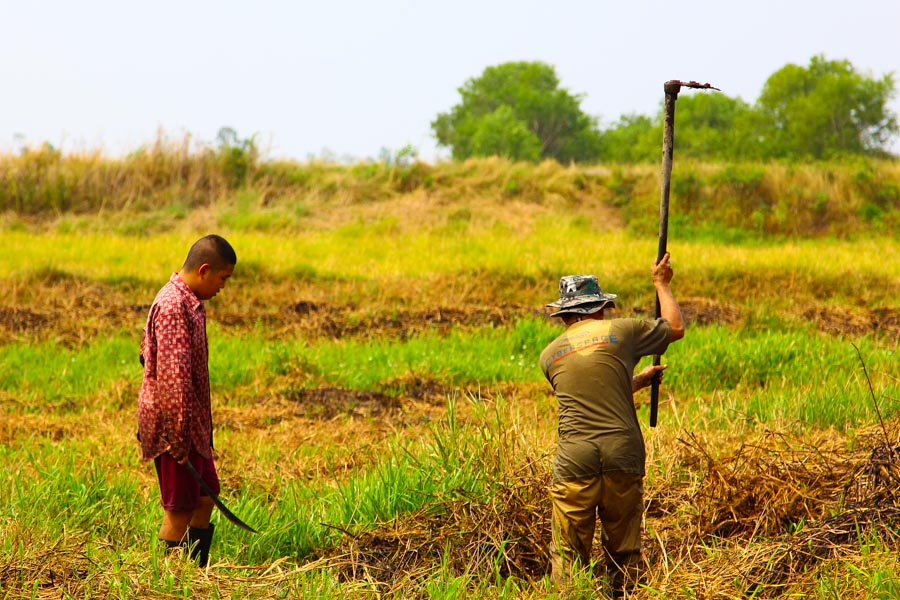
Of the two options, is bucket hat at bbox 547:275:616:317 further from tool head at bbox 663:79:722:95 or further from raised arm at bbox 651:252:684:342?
tool head at bbox 663:79:722:95

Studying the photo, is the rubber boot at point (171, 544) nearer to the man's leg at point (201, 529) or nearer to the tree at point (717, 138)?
the man's leg at point (201, 529)

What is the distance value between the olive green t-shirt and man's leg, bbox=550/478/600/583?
6cm

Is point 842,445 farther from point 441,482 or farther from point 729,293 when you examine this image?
point 729,293

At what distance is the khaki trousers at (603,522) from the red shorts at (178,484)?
1.72m

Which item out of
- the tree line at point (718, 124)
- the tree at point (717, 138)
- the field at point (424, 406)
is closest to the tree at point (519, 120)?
the tree line at point (718, 124)

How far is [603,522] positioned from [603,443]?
42cm

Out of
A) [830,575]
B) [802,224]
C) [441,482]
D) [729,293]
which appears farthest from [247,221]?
[830,575]

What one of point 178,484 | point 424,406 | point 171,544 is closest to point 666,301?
point 178,484

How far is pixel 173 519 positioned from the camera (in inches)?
187

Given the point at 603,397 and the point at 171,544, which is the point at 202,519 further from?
the point at 603,397

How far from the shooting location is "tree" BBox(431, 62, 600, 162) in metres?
50.2

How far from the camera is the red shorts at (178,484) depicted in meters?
4.70

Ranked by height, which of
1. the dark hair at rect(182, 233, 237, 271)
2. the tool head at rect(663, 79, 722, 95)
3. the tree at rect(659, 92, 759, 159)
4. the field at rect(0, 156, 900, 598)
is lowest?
the field at rect(0, 156, 900, 598)

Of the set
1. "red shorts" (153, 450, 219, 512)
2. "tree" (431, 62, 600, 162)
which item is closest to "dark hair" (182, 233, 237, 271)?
"red shorts" (153, 450, 219, 512)
